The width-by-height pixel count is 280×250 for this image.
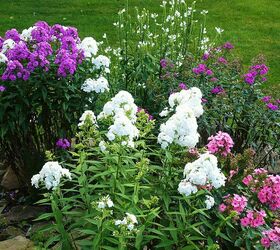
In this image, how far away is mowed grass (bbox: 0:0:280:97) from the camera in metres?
9.10

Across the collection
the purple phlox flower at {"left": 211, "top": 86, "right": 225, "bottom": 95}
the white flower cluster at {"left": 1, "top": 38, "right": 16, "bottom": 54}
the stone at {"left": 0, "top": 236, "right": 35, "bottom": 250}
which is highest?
the white flower cluster at {"left": 1, "top": 38, "right": 16, "bottom": 54}

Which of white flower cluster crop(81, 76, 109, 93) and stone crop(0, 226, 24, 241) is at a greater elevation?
white flower cluster crop(81, 76, 109, 93)

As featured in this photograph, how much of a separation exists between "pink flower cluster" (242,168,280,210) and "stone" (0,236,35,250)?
162cm

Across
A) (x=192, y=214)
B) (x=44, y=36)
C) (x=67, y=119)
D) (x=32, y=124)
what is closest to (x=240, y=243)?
(x=192, y=214)

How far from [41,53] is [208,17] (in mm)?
6406

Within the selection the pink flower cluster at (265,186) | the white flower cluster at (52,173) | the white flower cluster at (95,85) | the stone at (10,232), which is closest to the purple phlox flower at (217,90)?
the white flower cluster at (95,85)

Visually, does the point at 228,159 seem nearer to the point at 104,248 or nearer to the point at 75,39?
the point at 104,248

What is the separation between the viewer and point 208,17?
406 inches

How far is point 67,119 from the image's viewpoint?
446 cm

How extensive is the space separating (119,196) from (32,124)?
1594mm

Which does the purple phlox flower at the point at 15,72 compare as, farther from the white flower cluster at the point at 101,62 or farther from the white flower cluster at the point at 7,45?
the white flower cluster at the point at 101,62

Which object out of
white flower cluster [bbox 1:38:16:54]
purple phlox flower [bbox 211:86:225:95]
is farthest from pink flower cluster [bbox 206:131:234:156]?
Answer: white flower cluster [bbox 1:38:16:54]

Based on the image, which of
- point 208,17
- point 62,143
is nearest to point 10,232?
point 62,143

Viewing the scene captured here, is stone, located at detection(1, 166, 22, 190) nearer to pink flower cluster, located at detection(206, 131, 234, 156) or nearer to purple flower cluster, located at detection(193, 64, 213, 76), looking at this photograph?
purple flower cluster, located at detection(193, 64, 213, 76)
